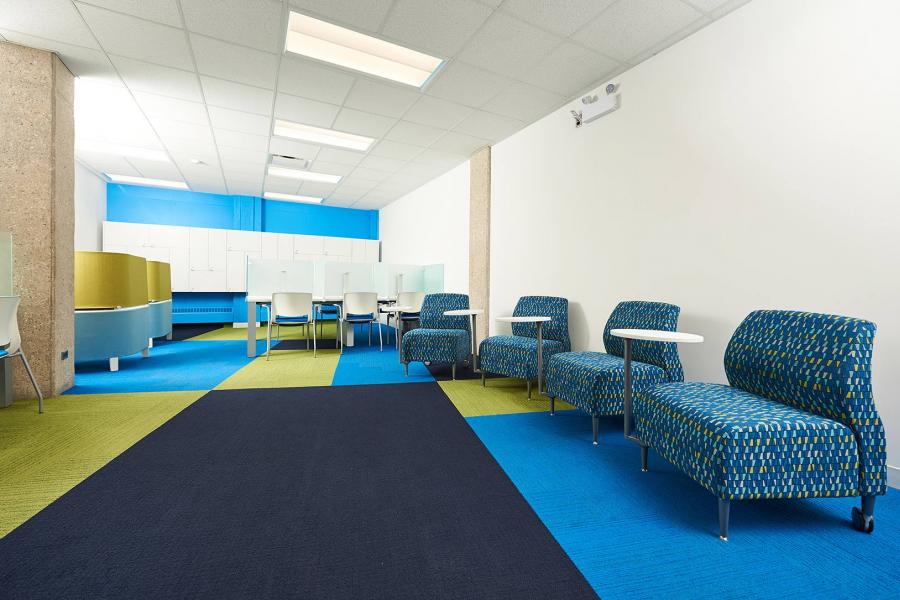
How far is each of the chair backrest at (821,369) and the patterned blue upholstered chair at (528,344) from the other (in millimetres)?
1551

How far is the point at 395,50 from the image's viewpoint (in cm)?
321

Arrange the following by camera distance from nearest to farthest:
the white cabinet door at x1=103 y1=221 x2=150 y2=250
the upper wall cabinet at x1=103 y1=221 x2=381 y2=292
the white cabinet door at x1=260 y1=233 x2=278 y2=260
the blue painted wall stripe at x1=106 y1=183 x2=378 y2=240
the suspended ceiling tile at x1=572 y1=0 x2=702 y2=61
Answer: the suspended ceiling tile at x1=572 y1=0 x2=702 y2=61 < the white cabinet door at x1=103 y1=221 x2=150 y2=250 < the upper wall cabinet at x1=103 y1=221 x2=381 y2=292 < the blue painted wall stripe at x1=106 y1=183 x2=378 y2=240 < the white cabinet door at x1=260 y1=233 x2=278 y2=260

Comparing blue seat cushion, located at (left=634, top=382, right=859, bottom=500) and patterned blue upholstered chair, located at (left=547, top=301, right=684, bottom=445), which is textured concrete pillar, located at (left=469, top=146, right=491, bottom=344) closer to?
patterned blue upholstered chair, located at (left=547, top=301, right=684, bottom=445)

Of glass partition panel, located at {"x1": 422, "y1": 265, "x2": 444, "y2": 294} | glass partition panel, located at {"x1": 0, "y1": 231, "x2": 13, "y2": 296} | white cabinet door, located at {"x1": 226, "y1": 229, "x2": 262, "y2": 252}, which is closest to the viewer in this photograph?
glass partition panel, located at {"x1": 0, "y1": 231, "x2": 13, "y2": 296}

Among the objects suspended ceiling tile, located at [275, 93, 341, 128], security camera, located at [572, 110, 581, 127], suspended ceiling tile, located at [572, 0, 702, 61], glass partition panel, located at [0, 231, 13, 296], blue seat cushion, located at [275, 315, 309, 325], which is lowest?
blue seat cushion, located at [275, 315, 309, 325]

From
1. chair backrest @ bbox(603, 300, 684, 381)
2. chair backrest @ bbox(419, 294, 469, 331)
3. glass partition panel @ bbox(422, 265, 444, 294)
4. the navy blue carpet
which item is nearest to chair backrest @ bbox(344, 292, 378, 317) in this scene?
glass partition panel @ bbox(422, 265, 444, 294)

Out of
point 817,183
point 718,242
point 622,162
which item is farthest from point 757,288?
point 622,162

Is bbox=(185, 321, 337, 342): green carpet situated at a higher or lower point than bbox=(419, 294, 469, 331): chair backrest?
lower

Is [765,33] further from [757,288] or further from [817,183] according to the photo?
[757,288]

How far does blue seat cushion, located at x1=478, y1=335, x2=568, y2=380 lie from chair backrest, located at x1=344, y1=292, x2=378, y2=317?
2582 millimetres

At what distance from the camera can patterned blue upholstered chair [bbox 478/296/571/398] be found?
3287 millimetres

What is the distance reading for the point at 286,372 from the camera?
4.21m

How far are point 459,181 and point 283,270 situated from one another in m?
3.07

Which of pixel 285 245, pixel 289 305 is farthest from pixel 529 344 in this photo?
pixel 285 245
